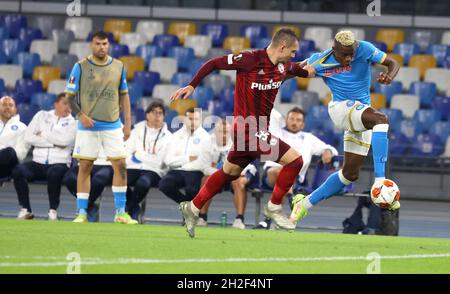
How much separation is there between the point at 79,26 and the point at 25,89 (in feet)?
9.40

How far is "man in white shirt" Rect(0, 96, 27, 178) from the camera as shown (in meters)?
14.0

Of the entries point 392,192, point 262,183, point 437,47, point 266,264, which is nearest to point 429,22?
point 437,47

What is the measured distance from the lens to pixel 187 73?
2128 cm

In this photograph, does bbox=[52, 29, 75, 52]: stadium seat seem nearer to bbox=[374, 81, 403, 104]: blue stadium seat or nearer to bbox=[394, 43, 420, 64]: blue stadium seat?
bbox=[374, 81, 403, 104]: blue stadium seat

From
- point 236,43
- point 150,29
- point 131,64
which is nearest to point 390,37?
point 236,43

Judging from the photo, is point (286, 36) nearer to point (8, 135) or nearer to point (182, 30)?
point (8, 135)

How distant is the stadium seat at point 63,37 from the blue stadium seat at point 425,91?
719 cm

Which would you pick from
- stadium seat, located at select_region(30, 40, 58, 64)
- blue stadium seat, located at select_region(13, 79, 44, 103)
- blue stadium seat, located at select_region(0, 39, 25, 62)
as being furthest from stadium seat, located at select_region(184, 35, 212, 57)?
blue stadium seat, located at select_region(0, 39, 25, 62)

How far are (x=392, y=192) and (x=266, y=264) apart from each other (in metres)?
2.47

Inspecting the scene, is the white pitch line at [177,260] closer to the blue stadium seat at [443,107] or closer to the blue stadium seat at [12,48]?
the blue stadium seat at [443,107]

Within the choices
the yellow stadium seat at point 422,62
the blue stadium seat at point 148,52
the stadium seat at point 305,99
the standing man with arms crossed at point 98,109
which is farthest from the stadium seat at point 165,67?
the standing man with arms crossed at point 98,109

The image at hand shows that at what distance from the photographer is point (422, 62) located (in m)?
21.4

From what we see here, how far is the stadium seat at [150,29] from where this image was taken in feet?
75.9
